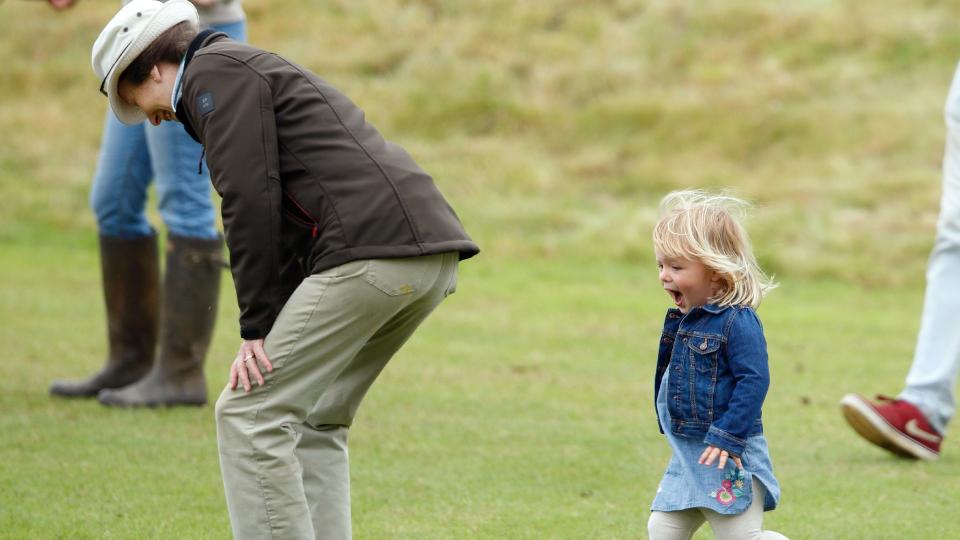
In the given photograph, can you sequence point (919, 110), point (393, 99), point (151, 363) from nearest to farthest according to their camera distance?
1. point (151, 363)
2. point (919, 110)
3. point (393, 99)

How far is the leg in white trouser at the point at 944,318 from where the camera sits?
4.95 meters

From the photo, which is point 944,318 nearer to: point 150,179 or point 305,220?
point 305,220

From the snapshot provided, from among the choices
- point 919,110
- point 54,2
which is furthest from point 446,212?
point 919,110

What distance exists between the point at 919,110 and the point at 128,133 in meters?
9.02

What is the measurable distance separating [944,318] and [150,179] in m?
2.99

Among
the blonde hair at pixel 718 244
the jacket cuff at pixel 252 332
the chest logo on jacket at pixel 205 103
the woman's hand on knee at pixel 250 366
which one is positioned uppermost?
the blonde hair at pixel 718 244

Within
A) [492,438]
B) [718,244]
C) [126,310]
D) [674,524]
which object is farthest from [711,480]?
[126,310]

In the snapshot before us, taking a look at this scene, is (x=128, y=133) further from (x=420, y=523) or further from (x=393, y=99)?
(x=393, y=99)

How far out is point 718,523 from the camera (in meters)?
3.25

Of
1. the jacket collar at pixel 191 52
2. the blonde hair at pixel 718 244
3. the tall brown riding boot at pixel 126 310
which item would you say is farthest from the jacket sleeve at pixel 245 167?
the tall brown riding boot at pixel 126 310

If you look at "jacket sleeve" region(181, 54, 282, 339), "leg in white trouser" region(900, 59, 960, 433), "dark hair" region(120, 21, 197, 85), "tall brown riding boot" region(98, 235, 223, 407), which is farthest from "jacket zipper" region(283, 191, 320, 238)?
"leg in white trouser" region(900, 59, 960, 433)

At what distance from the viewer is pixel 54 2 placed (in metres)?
5.56

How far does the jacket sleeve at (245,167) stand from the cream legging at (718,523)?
3.32ft

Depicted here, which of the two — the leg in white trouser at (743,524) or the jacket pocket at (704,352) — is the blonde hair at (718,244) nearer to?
the jacket pocket at (704,352)
